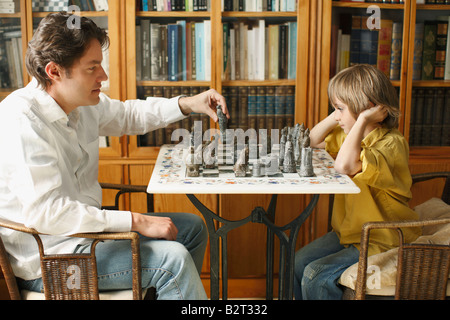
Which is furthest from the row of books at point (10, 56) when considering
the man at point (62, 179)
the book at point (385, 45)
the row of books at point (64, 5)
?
the book at point (385, 45)

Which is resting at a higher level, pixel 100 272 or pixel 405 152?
pixel 405 152

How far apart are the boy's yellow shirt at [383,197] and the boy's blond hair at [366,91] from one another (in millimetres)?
92

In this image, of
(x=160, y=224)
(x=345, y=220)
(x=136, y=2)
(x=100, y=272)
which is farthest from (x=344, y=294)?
(x=136, y=2)

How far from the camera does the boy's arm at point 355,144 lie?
1845mm

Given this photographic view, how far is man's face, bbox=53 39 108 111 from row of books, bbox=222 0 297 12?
3.14ft

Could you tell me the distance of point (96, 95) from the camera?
1.82 meters

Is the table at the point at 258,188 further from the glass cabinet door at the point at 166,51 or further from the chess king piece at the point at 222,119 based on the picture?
the glass cabinet door at the point at 166,51

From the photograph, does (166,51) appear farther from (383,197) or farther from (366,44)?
(383,197)

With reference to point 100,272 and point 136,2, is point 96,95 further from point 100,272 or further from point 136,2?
point 136,2

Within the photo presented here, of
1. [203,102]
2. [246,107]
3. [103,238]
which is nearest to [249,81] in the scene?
[246,107]

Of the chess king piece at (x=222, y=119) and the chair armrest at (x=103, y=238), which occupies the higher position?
the chess king piece at (x=222, y=119)

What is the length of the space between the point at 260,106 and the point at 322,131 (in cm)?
50

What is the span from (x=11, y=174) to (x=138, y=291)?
0.55 meters
